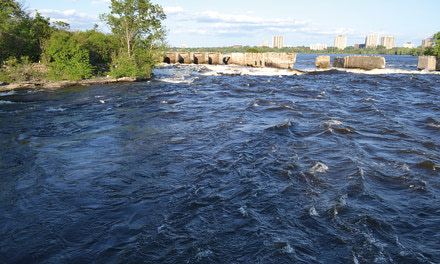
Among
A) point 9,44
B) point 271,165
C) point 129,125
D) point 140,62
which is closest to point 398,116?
point 271,165

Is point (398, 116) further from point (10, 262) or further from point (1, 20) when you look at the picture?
point (1, 20)

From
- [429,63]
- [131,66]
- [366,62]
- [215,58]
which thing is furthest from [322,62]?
[131,66]

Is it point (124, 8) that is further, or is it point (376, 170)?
point (124, 8)

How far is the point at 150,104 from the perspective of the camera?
23422 mm

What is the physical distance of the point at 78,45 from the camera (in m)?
35.9

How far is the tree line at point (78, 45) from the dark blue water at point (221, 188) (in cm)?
1850

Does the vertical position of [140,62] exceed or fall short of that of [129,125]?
it exceeds it

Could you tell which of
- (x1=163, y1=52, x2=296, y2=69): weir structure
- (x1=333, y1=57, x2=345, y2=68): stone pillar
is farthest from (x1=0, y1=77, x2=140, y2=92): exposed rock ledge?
(x1=333, y1=57, x2=345, y2=68): stone pillar

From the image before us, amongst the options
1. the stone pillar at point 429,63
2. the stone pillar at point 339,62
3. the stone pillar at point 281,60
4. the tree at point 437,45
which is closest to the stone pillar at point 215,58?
the stone pillar at point 281,60

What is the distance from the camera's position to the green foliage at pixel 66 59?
3448 cm

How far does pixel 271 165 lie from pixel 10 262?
26.5 ft

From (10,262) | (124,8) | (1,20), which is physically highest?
(124,8)

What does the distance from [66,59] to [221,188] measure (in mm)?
33940

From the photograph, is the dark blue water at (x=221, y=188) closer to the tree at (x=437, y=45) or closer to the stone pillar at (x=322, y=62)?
the tree at (x=437, y=45)
